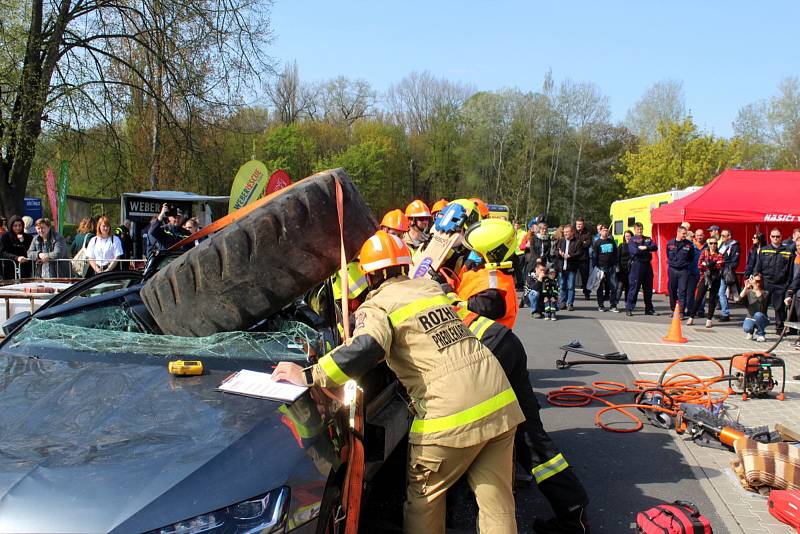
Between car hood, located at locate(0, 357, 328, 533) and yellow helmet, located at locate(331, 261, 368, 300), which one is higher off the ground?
yellow helmet, located at locate(331, 261, 368, 300)

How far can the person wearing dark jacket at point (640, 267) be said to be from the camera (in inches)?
516

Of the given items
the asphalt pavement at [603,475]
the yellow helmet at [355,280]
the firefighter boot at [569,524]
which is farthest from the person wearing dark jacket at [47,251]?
the firefighter boot at [569,524]

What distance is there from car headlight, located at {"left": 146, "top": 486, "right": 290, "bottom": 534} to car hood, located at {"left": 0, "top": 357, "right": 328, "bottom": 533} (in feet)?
0.07

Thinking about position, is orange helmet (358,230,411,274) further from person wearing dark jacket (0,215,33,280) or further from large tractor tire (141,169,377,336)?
person wearing dark jacket (0,215,33,280)

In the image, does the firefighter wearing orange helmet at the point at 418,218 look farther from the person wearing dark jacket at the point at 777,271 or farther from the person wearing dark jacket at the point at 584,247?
the person wearing dark jacket at the point at 777,271

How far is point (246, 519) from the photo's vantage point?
203cm

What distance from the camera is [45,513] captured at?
6.04 feet

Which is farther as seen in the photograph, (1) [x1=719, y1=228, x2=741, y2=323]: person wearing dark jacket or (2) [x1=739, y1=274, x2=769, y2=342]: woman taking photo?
(1) [x1=719, y1=228, x2=741, y2=323]: person wearing dark jacket

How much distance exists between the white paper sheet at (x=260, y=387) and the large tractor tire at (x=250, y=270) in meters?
0.56

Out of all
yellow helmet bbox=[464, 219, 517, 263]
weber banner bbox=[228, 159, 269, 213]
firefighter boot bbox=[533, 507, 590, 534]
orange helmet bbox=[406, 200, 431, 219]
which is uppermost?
weber banner bbox=[228, 159, 269, 213]

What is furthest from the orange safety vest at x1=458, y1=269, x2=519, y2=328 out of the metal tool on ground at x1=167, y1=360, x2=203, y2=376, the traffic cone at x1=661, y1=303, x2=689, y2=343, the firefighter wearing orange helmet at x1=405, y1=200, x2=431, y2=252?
the traffic cone at x1=661, y1=303, x2=689, y2=343

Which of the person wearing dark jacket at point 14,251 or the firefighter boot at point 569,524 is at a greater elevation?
the person wearing dark jacket at point 14,251

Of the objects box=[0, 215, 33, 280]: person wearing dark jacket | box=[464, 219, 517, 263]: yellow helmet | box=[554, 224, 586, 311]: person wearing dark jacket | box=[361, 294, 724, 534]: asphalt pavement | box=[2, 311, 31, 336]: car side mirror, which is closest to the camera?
box=[2, 311, 31, 336]: car side mirror

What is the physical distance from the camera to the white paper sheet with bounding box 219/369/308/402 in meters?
2.60
